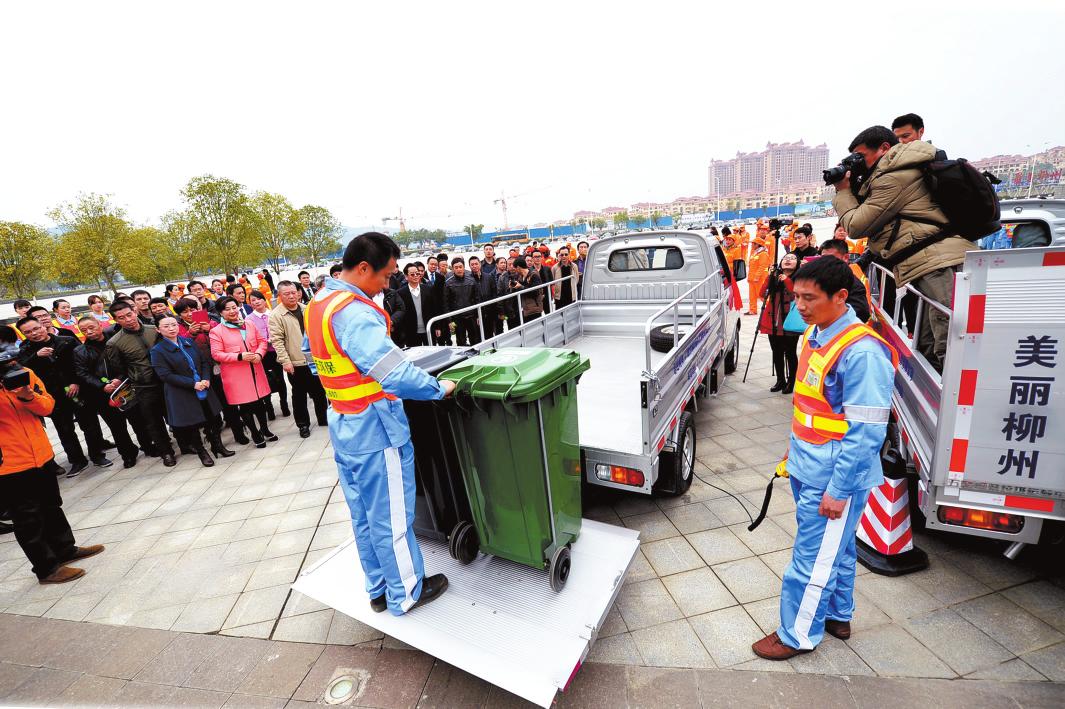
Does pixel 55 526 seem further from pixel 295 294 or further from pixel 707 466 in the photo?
pixel 707 466

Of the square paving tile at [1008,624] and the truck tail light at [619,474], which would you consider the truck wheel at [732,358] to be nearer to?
the truck tail light at [619,474]

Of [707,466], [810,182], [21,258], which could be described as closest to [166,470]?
[707,466]

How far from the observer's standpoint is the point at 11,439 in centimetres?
335

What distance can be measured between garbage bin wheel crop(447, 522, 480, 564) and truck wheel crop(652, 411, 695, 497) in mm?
1607

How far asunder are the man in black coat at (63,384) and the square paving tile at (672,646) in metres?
6.37

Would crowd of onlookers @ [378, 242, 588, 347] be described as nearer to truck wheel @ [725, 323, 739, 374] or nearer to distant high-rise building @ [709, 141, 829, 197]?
truck wheel @ [725, 323, 739, 374]

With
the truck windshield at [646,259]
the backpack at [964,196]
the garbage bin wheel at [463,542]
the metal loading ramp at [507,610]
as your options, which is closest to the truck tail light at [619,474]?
the metal loading ramp at [507,610]

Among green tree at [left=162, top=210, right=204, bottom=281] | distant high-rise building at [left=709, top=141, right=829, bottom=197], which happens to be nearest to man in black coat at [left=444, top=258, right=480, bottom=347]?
green tree at [left=162, top=210, right=204, bottom=281]

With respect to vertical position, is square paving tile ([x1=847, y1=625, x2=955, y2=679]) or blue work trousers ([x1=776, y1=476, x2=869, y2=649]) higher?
blue work trousers ([x1=776, y1=476, x2=869, y2=649])

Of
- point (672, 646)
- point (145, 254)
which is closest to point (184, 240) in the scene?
point (145, 254)

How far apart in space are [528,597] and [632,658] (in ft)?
2.06

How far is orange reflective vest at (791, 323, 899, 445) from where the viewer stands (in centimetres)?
199

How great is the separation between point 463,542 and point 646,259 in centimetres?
480

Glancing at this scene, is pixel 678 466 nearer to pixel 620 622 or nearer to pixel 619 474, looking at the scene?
pixel 619 474
